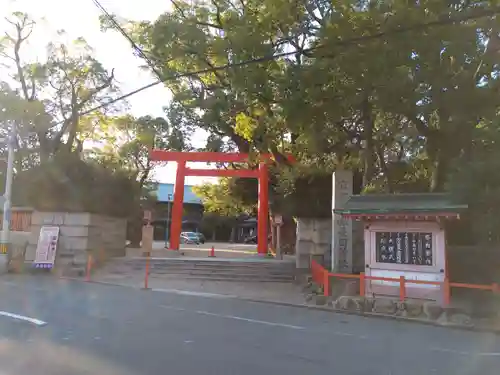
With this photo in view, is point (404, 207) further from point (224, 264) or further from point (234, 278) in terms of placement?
point (224, 264)

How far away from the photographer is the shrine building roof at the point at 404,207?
48.1 feet

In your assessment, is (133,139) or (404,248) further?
(133,139)

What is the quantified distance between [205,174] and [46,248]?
43.6ft

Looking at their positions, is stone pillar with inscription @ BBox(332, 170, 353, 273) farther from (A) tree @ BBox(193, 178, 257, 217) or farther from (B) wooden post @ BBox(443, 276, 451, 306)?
(A) tree @ BBox(193, 178, 257, 217)

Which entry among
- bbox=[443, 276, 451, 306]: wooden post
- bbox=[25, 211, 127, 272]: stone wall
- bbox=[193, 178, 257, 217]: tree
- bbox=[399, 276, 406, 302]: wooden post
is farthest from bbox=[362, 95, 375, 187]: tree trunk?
bbox=[193, 178, 257, 217]: tree

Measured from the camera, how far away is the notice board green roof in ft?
48.1

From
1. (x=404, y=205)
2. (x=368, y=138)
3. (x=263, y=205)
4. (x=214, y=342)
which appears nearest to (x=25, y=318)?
(x=214, y=342)

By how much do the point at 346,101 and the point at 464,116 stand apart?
374 cm

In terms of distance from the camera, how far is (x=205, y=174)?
34.6 m

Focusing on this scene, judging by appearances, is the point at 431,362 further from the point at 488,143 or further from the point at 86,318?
the point at 488,143

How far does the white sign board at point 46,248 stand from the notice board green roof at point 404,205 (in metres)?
13.5

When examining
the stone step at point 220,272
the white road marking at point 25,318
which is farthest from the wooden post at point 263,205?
the white road marking at point 25,318

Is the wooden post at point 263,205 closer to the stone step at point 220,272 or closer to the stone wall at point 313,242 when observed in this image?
the stone wall at point 313,242

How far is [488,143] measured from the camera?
610 inches
